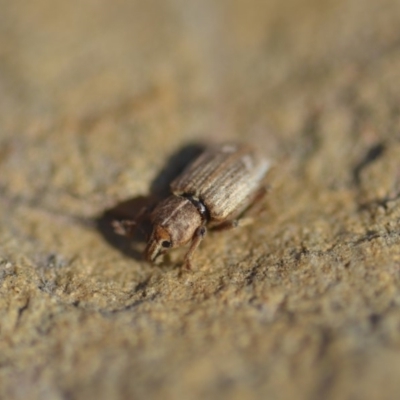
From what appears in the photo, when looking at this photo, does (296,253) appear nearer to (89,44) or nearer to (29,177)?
(29,177)

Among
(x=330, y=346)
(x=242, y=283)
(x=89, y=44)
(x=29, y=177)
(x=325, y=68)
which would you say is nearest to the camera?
(x=330, y=346)

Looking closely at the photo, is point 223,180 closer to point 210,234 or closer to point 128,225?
point 210,234

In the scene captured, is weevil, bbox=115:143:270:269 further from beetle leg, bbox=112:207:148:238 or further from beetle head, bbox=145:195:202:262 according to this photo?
beetle leg, bbox=112:207:148:238

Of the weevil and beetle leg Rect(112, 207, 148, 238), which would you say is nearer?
the weevil

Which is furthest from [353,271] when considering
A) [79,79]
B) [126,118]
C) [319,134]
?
[79,79]

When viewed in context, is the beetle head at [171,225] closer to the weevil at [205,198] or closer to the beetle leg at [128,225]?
the weevil at [205,198]

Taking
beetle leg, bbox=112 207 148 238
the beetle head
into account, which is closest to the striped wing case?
the beetle head
